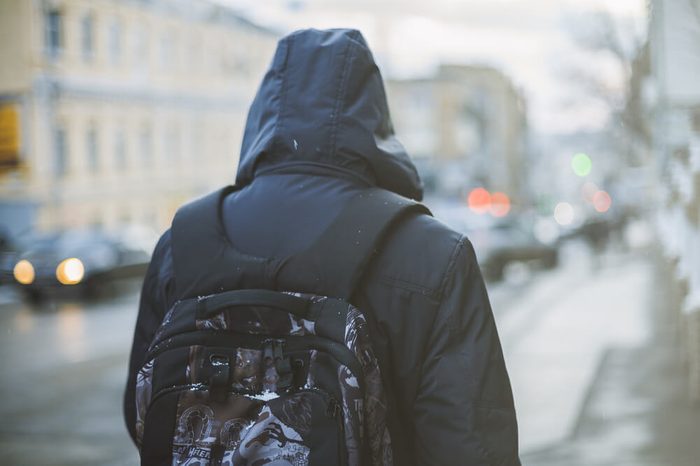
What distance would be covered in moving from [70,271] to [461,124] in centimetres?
6157

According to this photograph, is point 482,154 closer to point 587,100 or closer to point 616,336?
point 587,100

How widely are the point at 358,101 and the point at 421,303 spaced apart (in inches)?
19.9

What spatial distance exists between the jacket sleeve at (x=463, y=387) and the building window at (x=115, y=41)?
94.1 feet

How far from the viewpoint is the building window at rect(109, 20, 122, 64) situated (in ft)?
95.7

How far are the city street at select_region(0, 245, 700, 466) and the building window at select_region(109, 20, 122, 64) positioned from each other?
1445 cm

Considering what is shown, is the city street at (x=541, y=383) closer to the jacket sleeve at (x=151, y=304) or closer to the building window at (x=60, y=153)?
the jacket sleeve at (x=151, y=304)

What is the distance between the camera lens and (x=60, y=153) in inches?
1096

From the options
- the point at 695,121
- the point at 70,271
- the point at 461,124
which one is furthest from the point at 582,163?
the point at 461,124

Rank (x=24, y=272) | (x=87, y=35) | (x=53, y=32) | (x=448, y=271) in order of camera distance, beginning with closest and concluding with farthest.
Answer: (x=448, y=271), (x=24, y=272), (x=53, y=32), (x=87, y=35)

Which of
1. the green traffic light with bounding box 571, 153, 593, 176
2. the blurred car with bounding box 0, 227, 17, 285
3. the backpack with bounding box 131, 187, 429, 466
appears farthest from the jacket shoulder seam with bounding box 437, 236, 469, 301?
the green traffic light with bounding box 571, 153, 593, 176

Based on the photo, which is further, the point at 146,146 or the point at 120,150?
the point at 146,146

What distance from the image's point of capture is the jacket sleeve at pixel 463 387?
2.03 meters

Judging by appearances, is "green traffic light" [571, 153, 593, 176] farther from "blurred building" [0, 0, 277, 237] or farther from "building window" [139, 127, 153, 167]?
"building window" [139, 127, 153, 167]

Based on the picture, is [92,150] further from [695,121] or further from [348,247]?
[348,247]
